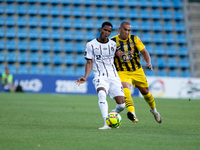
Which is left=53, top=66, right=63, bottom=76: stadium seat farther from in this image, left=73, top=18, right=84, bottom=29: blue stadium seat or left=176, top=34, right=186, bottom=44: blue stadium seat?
left=176, top=34, right=186, bottom=44: blue stadium seat

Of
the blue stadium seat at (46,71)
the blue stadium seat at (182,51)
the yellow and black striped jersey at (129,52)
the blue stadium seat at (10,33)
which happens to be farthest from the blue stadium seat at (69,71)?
the yellow and black striped jersey at (129,52)

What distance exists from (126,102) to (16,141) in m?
2.94

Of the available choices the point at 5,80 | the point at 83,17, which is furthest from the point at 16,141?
the point at 83,17

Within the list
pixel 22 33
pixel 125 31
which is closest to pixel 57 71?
pixel 22 33

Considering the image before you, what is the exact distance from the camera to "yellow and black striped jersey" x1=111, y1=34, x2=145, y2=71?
6.65 m

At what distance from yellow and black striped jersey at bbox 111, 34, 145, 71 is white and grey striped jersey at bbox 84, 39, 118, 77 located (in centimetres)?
55

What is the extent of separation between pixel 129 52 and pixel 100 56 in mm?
931

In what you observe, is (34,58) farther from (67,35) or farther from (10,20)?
(10,20)

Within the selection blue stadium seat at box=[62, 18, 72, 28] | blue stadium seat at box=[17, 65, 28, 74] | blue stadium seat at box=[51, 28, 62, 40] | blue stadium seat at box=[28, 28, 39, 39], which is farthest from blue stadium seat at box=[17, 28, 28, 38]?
blue stadium seat at box=[62, 18, 72, 28]

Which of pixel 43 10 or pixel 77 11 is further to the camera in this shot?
pixel 77 11

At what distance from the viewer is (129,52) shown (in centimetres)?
674

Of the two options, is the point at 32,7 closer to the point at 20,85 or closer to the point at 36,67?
the point at 36,67

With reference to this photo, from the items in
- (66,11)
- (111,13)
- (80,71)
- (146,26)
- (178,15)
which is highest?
(66,11)

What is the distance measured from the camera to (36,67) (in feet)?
84.5
